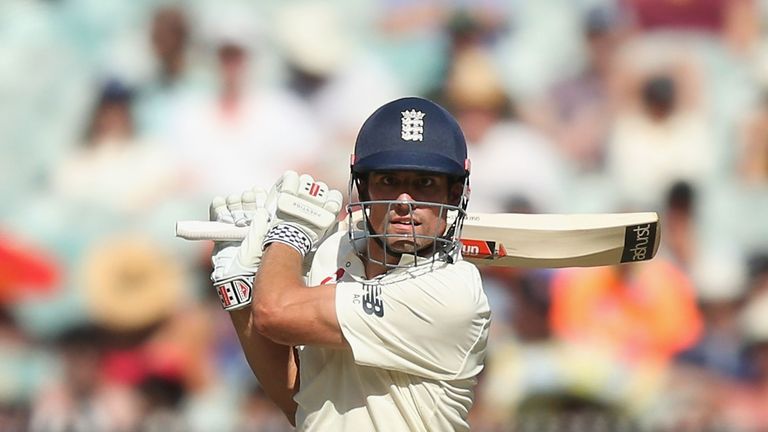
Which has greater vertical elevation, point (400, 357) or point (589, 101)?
point (400, 357)

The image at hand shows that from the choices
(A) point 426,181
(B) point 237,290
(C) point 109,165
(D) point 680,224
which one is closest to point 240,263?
(B) point 237,290

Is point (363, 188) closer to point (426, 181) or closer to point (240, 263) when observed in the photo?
point (426, 181)

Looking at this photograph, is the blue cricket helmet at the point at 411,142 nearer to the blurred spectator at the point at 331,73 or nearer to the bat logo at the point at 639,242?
the bat logo at the point at 639,242

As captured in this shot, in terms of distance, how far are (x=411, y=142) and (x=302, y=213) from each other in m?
0.26

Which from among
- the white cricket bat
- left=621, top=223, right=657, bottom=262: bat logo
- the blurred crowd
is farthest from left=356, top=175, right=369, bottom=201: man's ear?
the blurred crowd

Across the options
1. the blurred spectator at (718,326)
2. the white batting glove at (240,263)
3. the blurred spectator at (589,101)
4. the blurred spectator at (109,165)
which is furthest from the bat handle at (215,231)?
the blurred spectator at (718,326)

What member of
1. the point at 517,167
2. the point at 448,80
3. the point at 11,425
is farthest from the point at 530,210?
the point at 11,425

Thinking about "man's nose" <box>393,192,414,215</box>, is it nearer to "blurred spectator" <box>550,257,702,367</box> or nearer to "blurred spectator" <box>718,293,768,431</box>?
"blurred spectator" <box>550,257,702,367</box>

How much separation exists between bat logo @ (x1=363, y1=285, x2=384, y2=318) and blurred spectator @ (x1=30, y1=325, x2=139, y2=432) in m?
4.44

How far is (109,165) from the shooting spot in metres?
6.93

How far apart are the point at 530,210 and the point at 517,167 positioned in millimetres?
234

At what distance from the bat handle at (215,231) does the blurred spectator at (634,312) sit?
13.4 feet

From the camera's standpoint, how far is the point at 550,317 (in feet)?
22.2

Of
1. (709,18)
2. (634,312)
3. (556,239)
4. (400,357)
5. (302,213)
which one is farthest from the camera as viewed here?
(709,18)
